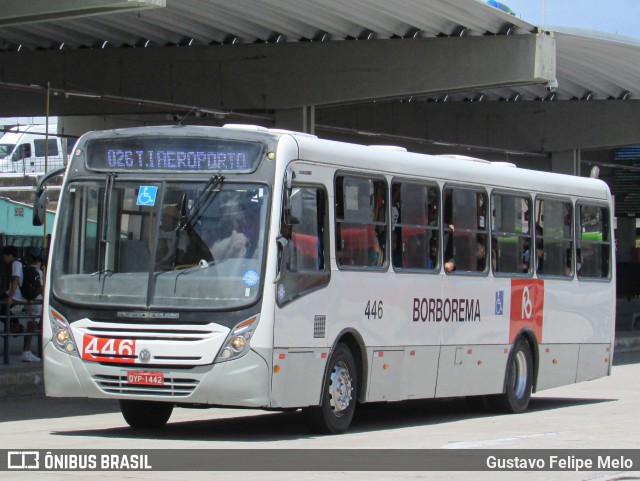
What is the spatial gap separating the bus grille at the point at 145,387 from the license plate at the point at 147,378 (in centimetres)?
4

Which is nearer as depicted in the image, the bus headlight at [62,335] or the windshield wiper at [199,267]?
the windshield wiper at [199,267]

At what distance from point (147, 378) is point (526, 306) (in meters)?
6.39

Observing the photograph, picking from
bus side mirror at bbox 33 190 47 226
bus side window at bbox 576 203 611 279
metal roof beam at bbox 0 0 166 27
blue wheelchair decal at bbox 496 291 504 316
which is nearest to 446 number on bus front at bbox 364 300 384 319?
blue wheelchair decal at bbox 496 291 504 316

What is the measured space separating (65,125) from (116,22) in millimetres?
13449

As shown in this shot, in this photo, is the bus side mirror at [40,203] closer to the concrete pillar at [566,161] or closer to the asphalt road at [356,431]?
the asphalt road at [356,431]

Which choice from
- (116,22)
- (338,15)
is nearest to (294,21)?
(338,15)

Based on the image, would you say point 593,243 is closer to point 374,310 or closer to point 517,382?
point 517,382

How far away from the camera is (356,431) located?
1452 centimetres

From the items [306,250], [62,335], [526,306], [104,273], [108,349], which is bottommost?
[108,349]

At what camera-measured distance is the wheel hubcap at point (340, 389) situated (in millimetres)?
13688

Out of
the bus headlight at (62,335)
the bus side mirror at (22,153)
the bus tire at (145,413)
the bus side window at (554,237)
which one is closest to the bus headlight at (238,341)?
the bus headlight at (62,335)

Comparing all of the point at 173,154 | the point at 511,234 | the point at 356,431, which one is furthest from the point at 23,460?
the point at 511,234

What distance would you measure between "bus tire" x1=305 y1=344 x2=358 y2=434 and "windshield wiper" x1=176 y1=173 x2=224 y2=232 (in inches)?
76.4

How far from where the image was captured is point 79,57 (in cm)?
2894
